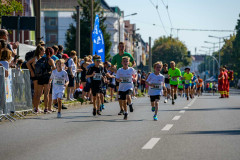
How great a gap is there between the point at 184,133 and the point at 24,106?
20.8 feet

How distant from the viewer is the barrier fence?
13.7 metres

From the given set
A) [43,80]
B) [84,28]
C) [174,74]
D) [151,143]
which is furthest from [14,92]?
[84,28]

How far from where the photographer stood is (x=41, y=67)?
1600 centimetres

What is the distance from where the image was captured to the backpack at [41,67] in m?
16.0

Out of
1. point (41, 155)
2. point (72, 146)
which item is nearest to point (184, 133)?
point (72, 146)

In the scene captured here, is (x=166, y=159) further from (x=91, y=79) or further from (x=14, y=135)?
(x=91, y=79)

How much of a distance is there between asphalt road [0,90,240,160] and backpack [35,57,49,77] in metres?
2.30

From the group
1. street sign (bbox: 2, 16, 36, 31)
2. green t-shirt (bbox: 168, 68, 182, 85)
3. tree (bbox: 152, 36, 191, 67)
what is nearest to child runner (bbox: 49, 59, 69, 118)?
street sign (bbox: 2, 16, 36, 31)

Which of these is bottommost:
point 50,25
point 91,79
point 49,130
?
point 49,130

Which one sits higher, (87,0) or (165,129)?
(87,0)

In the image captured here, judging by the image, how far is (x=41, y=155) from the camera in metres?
7.92

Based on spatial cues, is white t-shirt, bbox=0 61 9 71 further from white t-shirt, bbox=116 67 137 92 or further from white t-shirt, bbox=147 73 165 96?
white t-shirt, bbox=147 73 165 96

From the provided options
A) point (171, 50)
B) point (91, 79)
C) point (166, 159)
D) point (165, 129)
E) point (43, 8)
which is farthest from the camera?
point (171, 50)

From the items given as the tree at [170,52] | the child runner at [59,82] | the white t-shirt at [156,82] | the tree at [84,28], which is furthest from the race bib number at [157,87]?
the tree at [170,52]
